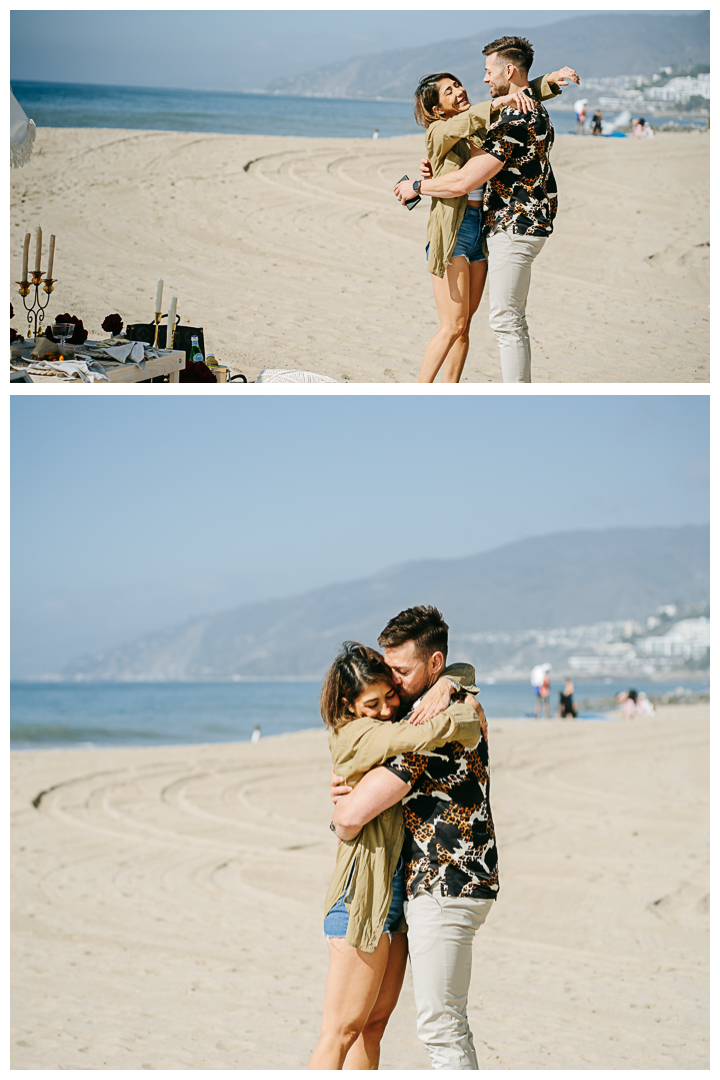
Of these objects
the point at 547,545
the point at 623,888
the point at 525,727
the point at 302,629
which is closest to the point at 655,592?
the point at 547,545

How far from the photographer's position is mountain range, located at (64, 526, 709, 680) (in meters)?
120

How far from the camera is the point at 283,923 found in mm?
7305

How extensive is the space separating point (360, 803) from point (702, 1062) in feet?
10.1

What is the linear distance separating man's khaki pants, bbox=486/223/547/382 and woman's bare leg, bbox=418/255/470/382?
127 mm

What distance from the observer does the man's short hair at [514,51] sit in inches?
171

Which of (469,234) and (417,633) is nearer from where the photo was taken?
(417,633)

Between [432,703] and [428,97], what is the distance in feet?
9.03

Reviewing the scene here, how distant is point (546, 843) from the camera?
30.8 ft

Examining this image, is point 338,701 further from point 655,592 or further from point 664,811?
point 655,592

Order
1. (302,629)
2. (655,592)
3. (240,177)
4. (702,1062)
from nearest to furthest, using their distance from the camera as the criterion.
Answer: (702,1062) < (240,177) < (302,629) < (655,592)

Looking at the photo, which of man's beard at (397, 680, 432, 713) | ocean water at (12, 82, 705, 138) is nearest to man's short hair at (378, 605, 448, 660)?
man's beard at (397, 680, 432, 713)

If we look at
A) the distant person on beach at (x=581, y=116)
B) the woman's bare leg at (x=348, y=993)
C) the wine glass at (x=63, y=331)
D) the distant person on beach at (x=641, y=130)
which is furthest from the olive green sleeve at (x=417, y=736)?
the distant person on beach at (x=641, y=130)

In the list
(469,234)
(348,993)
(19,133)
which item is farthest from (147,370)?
(348,993)

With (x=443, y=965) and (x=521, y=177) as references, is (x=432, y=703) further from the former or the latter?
(x=521, y=177)
